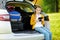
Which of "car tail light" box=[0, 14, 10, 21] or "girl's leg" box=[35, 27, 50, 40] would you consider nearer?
"car tail light" box=[0, 14, 10, 21]

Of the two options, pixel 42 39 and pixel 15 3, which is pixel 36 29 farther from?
pixel 15 3

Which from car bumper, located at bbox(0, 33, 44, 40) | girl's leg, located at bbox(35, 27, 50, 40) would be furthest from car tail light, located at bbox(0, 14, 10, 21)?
girl's leg, located at bbox(35, 27, 50, 40)

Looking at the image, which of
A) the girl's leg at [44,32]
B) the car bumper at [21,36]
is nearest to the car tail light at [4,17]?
the car bumper at [21,36]

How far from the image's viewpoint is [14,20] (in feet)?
19.6

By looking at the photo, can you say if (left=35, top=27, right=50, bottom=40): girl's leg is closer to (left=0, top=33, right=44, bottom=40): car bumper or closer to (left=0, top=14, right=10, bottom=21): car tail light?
(left=0, top=33, right=44, bottom=40): car bumper

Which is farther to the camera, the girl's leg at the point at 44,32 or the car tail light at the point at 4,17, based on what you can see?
the girl's leg at the point at 44,32

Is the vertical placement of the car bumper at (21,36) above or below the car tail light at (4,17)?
below

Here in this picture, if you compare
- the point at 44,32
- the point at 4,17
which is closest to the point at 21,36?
the point at 4,17

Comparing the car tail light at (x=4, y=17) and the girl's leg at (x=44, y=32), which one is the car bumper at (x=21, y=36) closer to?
the girl's leg at (x=44, y=32)

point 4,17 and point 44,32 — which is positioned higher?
point 4,17

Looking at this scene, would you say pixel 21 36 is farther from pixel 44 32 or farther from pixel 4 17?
pixel 44 32

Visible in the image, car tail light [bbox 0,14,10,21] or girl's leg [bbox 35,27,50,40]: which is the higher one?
car tail light [bbox 0,14,10,21]

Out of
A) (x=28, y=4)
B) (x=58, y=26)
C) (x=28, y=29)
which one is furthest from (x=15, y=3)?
(x=58, y=26)

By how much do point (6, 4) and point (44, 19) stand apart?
994mm
